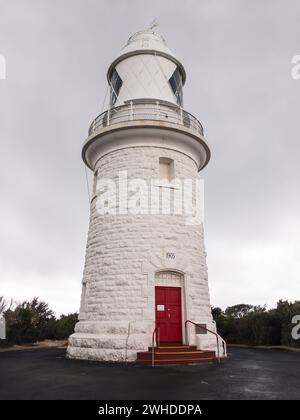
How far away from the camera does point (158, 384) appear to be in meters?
6.86

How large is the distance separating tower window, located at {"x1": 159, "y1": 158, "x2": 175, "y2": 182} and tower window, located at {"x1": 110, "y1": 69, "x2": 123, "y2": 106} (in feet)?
13.3

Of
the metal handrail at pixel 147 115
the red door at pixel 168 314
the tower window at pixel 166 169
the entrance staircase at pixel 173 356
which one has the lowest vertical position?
the entrance staircase at pixel 173 356

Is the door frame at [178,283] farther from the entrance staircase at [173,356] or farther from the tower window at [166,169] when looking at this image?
the tower window at [166,169]

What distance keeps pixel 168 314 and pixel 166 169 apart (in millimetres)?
5629

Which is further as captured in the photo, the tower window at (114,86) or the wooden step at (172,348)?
the tower window at (114,86)

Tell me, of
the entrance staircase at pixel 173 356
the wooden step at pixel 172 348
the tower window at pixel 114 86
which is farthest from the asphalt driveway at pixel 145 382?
the tower window at pixel 114 86

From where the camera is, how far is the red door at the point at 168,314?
11.8 metres

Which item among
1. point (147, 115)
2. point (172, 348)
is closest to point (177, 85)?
point (147, 115)

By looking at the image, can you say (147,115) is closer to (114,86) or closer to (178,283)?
(114,86)

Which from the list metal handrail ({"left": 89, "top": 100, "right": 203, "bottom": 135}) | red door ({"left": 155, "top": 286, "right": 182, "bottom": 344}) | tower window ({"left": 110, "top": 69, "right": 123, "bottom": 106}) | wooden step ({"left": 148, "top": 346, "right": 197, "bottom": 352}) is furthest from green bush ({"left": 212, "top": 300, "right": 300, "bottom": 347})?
tower window ({"left": 110, "top": 69, "right": 123, "bottom": 106})

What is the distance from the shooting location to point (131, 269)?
11977mm

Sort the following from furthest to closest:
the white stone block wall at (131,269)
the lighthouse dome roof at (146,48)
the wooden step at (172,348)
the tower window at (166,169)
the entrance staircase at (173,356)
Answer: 1. the lighthouse dome roof at (146,48)
2. the tower window at (166,169)
3. the white stone block wall at (131,269)
4. the wooden step at (172,348)
5. the entrance staircase at (173,356)

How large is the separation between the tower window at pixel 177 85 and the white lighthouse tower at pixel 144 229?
1.12ft
